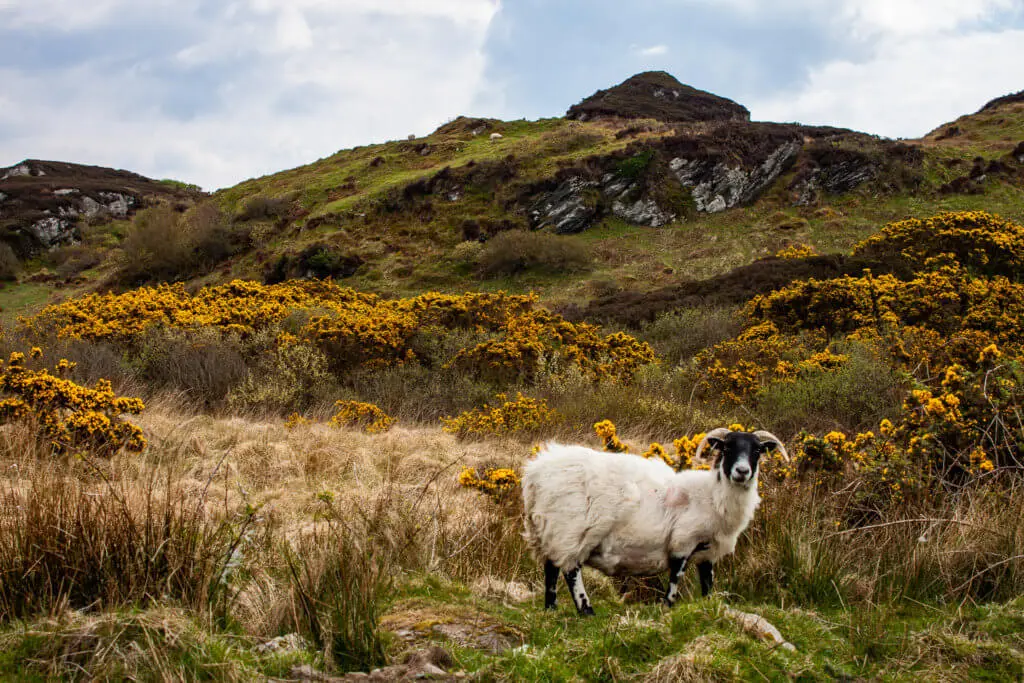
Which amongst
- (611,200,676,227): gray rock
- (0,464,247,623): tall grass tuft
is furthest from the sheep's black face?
(611,200,676,227): gray rock

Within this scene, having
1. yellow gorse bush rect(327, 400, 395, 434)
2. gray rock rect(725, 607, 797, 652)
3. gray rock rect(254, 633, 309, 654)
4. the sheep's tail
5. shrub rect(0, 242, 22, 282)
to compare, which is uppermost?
shrub rect(0, 242, 22, 282)

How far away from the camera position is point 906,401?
6211mm

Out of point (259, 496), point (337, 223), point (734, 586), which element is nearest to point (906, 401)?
point (734, 586)

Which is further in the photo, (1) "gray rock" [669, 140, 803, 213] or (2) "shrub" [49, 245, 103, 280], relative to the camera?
(2) "shrub" [49, 245, 103, 280]

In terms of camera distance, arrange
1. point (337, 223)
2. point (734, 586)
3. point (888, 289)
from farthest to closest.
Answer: point (337, 223) < point (888, 289) < point (734, 586)

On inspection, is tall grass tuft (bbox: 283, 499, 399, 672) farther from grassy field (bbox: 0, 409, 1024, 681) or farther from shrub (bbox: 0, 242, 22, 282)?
shrub (bbox: 0, 242, 22, 282)

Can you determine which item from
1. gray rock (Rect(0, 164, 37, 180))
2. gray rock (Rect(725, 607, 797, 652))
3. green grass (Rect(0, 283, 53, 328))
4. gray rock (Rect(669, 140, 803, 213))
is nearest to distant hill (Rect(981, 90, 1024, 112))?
gray rock (Rect(669, 140, 803, 213))

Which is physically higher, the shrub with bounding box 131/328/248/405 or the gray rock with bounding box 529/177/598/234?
the gray rock with bounding box 529/177/598/234

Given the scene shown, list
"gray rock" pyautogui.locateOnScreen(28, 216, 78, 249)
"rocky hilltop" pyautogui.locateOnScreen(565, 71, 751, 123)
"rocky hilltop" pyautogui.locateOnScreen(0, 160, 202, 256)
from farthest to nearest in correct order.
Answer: "rocky hilltop" pyautogui.locateOnScreen(565, 71, 751, 123) → "gray rock" pyautogui.locateOnScreen(28, 216, 78, 249) → "rocky hilltop" pyautogui.locateOnScreen(0, 160, 202, 256)

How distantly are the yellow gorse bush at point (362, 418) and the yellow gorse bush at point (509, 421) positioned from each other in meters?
1.00

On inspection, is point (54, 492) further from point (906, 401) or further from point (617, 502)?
point (906, 401)

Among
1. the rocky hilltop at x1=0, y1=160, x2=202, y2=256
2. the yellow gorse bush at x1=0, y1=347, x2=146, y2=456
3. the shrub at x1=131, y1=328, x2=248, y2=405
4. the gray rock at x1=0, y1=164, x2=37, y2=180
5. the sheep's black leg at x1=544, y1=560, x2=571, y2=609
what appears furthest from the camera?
the gray rock at x1=0, y1=164, x2=37, y2=180

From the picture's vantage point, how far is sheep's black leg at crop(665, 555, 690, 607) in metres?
3.63

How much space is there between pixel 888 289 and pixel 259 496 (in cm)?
1444
